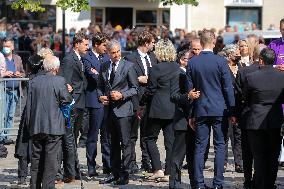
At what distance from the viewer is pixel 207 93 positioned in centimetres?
1190

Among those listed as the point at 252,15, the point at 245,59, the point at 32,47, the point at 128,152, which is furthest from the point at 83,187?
the point at 252,15

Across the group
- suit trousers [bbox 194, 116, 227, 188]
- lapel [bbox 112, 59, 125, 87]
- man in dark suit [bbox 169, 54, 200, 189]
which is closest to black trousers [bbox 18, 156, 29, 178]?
lapel [bbox 112, 59, 125, 87]

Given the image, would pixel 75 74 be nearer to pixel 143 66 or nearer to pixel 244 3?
pixel 143 66

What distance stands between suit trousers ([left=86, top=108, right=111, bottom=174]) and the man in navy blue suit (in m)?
2.21

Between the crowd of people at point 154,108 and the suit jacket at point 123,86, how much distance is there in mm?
15

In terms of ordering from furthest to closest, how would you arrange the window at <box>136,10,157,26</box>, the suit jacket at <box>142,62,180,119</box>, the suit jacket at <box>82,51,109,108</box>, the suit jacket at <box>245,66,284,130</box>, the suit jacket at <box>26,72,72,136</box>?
the window at <box>136,10,157,26</box> < the suit jacket at <box>82,51,109,108</box> < the suit jacket at <box>142,62,180,119</box> < the suit jacket at <box>26,72,72,136</box> < the suit jacket at <box>245,66,284,130</box>

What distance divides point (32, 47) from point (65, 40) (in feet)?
5.19

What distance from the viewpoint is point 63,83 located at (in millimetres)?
11797

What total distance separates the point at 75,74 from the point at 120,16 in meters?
23.9

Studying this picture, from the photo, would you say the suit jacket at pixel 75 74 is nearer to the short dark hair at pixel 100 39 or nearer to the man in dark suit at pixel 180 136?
the short dark hair at pixel 100 39

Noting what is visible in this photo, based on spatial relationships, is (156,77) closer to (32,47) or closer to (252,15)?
(32,47)

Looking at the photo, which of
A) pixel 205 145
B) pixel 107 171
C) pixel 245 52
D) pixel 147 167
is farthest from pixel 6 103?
pixel 205 145

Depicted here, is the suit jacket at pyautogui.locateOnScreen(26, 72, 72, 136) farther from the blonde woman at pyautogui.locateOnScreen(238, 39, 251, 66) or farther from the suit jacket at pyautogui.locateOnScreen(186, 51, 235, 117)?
the blonde woman at pyautogui.locateOnScreen(238, 39, 251, 66)

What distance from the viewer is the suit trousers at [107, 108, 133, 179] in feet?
42.5
